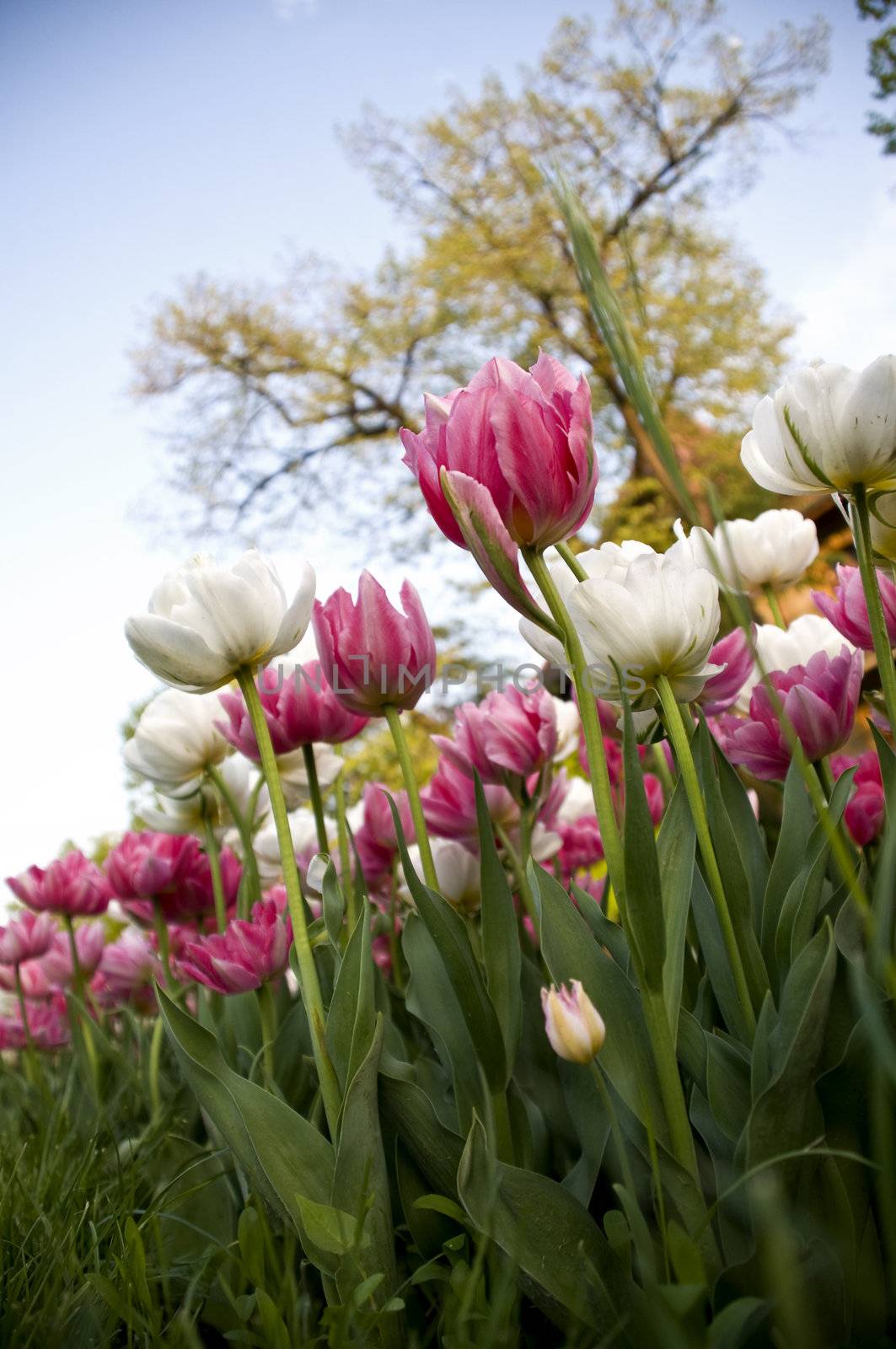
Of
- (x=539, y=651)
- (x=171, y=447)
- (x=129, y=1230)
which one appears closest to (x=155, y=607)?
(x=539, y=651)

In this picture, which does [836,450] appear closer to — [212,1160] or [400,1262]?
[400,1262]

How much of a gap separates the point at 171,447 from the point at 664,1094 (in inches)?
444

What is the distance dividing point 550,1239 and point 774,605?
1.90 ft

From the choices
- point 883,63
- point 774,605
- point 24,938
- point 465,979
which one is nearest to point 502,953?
point 465,979

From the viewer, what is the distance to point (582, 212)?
429 millimetres

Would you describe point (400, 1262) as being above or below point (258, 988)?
below

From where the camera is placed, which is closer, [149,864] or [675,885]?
[675,885]

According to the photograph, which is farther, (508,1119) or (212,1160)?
(212,1160)

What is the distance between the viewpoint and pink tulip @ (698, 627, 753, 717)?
27.2 inches

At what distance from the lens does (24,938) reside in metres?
1.48

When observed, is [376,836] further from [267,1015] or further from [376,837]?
[267,1015]

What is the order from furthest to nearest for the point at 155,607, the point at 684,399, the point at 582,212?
the point at 684,399, the point at 155,607, the point at 582,212

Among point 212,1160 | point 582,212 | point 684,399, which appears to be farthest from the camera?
point 684,399

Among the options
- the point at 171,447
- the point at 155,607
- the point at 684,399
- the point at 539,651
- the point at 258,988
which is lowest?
the point at 258,988
